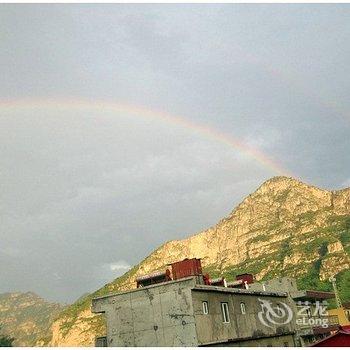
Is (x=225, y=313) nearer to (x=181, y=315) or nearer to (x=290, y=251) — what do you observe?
(x=181, y=315)

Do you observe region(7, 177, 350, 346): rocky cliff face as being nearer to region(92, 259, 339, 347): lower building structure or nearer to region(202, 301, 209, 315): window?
region(92, 259, 339, 347): lower building structure

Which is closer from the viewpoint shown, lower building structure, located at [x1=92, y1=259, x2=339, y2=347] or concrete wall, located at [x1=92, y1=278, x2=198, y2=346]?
concrete wall, located at [x1=92, y1=278, x2=198, y2=346]

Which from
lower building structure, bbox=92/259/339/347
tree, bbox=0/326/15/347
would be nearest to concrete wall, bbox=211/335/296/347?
lower building structure, bbox=92/259/339/347

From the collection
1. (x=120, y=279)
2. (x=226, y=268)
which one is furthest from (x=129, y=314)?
(x=120, y=279)

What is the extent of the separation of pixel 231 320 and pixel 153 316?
6328 mm

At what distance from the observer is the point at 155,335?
30625 mm

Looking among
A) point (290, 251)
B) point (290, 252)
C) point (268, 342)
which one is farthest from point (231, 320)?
point (290, 251)

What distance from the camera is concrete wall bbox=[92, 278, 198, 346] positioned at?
1163 inches

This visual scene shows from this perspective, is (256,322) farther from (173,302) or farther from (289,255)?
(289,255)

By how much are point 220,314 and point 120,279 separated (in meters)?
169

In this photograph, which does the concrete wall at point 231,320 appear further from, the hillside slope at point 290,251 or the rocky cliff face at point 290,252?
the hillside slope at point 290,251

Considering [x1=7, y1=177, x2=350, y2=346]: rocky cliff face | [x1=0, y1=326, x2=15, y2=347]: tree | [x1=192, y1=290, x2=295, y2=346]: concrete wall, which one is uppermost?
[x1=7, y1=177, x2=350, y2=346]: rocky cliff face

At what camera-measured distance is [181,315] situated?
97.5 ft

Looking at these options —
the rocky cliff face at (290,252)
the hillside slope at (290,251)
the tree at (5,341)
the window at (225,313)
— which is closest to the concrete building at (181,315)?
the window at (225,313)
